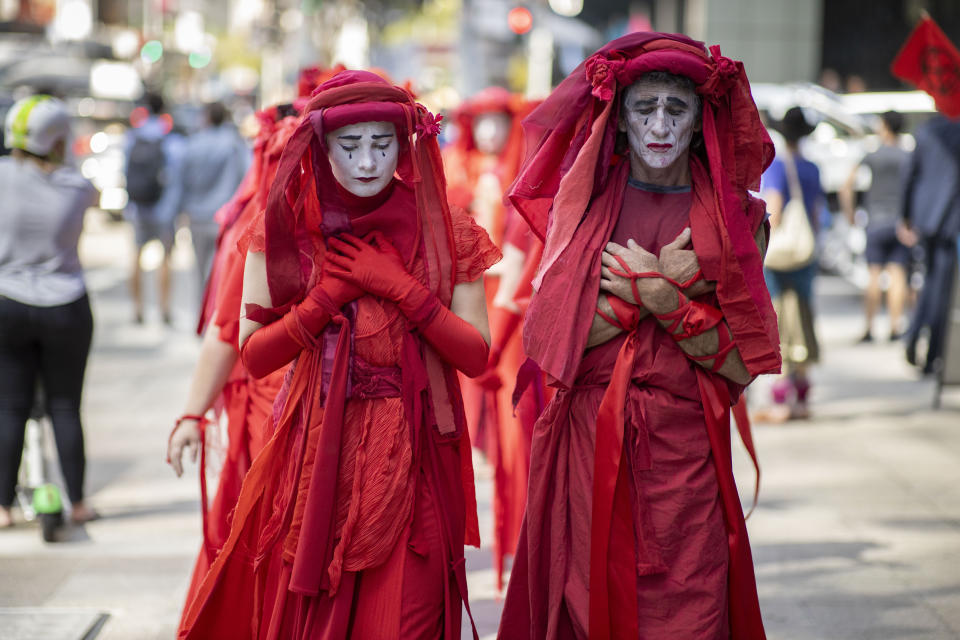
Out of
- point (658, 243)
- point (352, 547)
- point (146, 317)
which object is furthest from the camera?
point (146, 317)

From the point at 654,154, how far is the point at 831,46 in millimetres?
26865

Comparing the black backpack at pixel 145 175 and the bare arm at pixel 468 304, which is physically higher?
the black backpack at pixel 145 175

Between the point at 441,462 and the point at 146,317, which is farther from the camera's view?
the point at 146,317

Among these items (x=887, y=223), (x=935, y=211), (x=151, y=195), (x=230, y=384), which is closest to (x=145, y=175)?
(x=151, y=195)

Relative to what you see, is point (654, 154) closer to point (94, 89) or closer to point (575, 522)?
point (575, 522)

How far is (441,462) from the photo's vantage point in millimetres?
3420

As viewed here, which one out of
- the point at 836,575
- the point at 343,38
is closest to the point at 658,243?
the point at 836,575

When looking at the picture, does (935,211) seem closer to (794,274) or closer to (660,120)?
(794,274)

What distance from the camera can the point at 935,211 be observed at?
935 cm

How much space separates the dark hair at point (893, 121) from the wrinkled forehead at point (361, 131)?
9197 millimetres

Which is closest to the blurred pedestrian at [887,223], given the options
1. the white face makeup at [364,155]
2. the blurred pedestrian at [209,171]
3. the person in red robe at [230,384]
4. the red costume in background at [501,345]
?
the red costume in background at [501,345]

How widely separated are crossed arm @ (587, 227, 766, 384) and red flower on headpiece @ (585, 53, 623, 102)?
410 mm

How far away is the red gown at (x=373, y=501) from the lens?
3252 mm

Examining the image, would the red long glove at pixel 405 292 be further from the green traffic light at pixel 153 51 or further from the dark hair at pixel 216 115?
the green traffic light at pixel 153 51
